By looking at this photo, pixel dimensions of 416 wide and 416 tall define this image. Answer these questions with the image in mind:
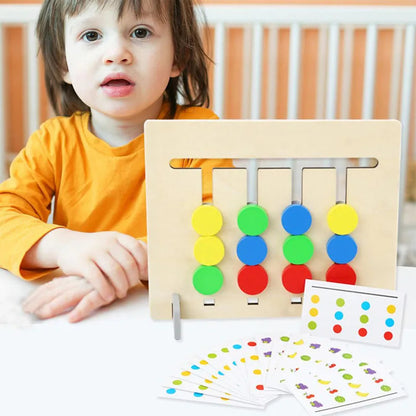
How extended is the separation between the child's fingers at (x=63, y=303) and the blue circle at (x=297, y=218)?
9.9 inches

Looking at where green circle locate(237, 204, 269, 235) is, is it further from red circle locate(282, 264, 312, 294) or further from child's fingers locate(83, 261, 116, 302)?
child's fingers locate(83, 261, 116, 302)

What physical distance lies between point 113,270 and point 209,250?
127 millimetres

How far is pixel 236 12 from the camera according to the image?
1685mm

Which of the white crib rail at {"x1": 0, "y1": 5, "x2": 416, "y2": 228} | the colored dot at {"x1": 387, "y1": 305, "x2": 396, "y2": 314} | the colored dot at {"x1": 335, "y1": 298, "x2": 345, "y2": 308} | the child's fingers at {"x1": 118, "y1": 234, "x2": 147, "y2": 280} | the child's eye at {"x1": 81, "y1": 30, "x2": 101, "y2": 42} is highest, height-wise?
the white crib rail at {"x1": 0, "y1": 5, "x2": 416, "y2": 228}

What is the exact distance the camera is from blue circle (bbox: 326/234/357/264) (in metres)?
0.68

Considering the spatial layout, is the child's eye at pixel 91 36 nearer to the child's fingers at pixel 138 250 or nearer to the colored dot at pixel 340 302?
the child's fingers at pixel 138 250

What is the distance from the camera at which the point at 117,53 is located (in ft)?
2.79

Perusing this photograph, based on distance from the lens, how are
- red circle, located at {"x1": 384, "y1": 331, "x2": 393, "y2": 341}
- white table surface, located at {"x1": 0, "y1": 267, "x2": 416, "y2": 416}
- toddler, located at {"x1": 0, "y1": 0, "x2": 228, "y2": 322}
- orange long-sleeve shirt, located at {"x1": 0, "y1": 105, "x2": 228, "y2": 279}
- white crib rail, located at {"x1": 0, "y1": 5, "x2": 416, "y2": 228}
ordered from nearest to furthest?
white table surface, located at {"x1": 0, "y1": 267, "x2": 416, "y2": 416}
red circle, located at {"x1": 384, "y1": 331, "x2": 393, "y2": 341}
toddler, located at {"x1": 0, "y1": 0, "x2": 228, "y2": 322}
orange long-sleeve shirt, located at {"x1": 0, "y1": 105, "x2": 228, "y2": 279}
white crib rail, located at {"x1": 0, "y1": 5, "x2": 416, "y2": 228}

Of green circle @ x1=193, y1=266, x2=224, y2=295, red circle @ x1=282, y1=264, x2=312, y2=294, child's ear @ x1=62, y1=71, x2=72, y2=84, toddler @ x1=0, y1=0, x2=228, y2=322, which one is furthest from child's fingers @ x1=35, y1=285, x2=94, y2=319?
child's ear @ x1=62, y1=71, x2=72, y2=84

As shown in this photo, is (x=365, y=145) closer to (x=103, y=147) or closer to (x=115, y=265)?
(x=115, y=265)

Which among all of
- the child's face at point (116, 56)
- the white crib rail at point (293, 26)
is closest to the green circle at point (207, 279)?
the child's face at point (116, 56)

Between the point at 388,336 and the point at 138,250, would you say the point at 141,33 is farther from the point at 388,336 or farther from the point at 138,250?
the point at 388,336

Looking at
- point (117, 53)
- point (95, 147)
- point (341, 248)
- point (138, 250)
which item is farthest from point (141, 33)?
point (341, 248)

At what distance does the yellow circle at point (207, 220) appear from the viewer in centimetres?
67
